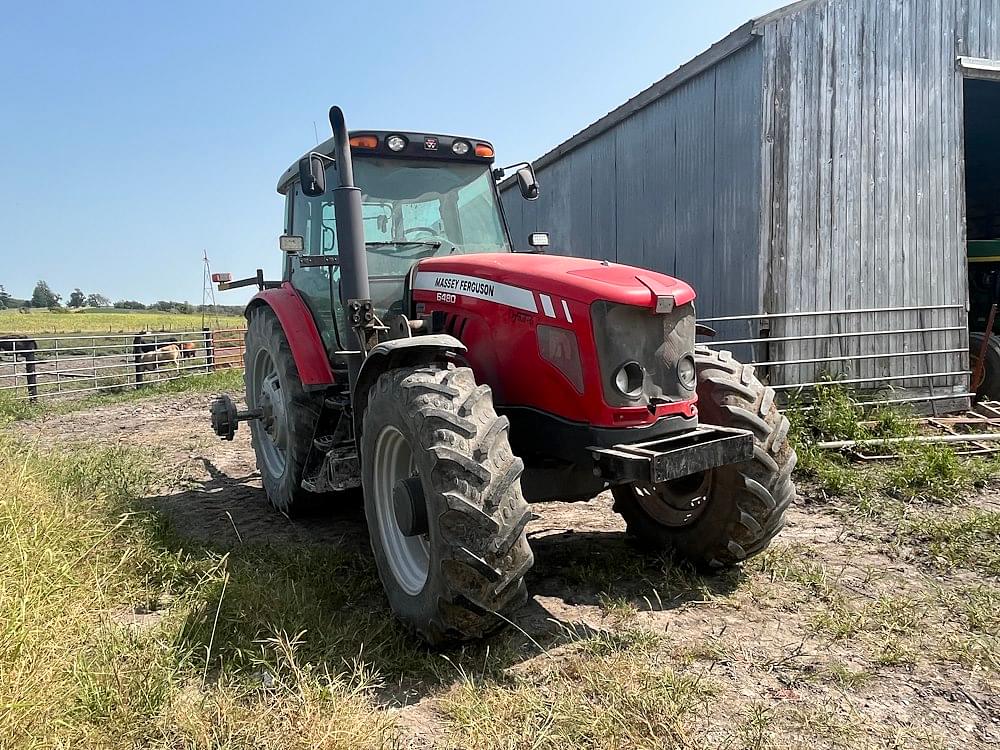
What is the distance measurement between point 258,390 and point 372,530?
2.73 metres

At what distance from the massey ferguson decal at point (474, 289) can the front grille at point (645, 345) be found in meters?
0.36

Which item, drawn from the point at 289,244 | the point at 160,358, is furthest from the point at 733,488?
the point at 160,358

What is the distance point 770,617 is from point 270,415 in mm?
3499

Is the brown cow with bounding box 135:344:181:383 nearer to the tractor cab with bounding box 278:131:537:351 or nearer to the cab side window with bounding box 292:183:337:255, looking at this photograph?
the cab side window with bounding box 292:183:337:255

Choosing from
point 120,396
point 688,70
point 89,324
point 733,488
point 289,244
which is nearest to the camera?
point 733,488

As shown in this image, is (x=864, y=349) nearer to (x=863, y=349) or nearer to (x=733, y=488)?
(x=863, y=349)

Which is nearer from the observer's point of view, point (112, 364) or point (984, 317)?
point (984, 317)

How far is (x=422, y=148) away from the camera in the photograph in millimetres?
4641

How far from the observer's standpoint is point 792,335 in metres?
7.62

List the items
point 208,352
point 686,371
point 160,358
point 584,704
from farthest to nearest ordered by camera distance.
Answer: point 208,352, point 160,358, point 686,371, point 584,704

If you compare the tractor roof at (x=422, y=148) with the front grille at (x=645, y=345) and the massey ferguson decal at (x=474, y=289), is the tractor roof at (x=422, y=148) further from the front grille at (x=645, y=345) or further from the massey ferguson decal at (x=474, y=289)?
the front grille at (x=645, y=345)

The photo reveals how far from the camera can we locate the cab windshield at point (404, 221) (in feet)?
14.9

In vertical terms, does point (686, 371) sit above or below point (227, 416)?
above

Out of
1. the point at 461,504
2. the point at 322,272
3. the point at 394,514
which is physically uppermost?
the point at 322,272
